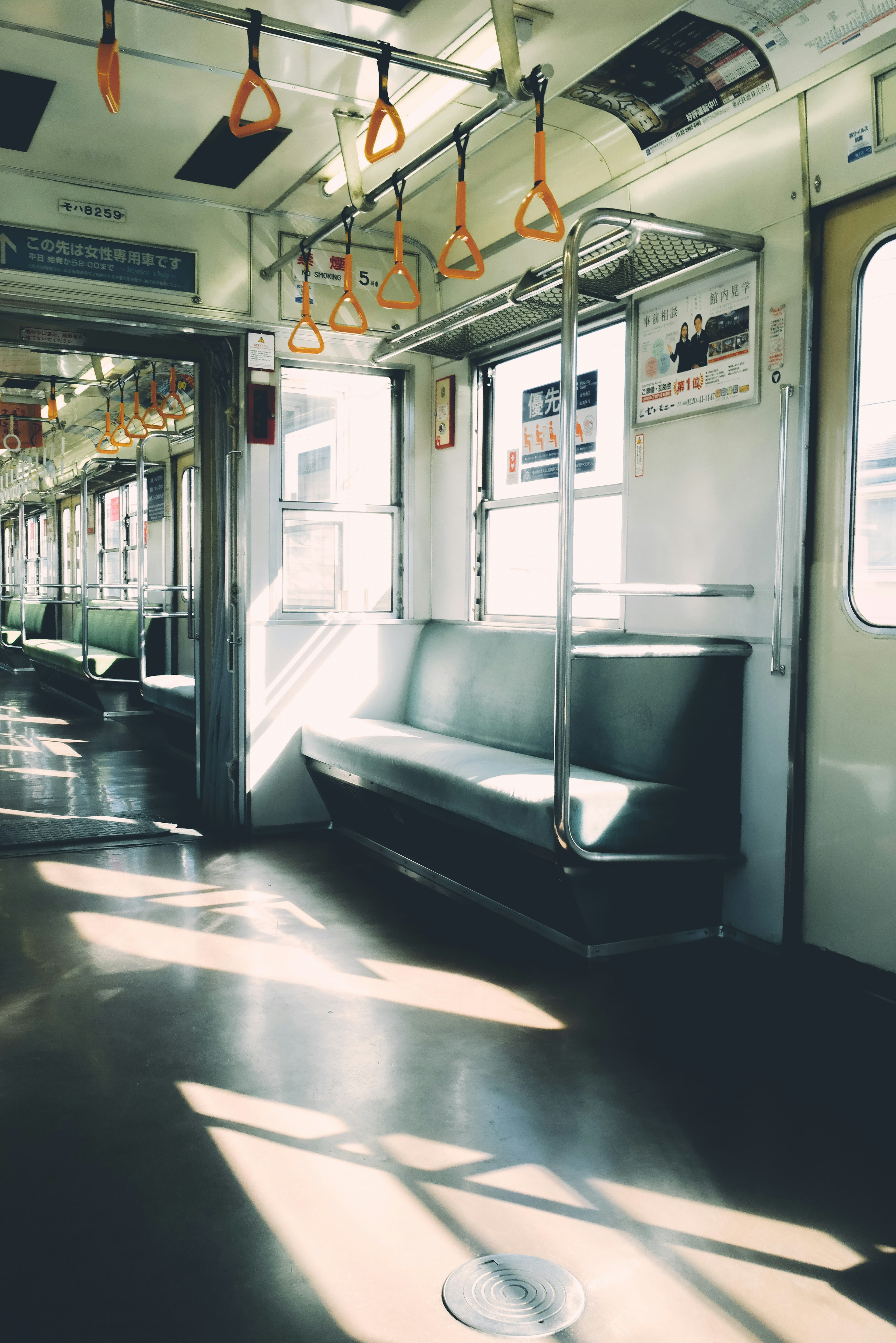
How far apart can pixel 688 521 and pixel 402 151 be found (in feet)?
6.87

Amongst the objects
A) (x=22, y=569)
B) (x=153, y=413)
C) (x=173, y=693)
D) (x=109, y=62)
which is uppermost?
(x=153, y=413)

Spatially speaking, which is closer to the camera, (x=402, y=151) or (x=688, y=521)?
(x=688, y=521)

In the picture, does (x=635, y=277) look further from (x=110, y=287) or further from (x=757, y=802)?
(x=110, y=287)

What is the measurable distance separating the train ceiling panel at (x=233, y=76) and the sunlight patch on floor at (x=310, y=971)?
9.63 ft

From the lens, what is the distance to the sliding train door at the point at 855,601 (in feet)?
10.1

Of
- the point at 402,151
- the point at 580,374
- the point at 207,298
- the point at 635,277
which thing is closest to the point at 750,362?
the point at 635,277

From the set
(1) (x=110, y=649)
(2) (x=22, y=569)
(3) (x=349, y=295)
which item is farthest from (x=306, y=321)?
(2) (x=22, y=569)

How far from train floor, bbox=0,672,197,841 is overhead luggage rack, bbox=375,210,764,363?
2.88m

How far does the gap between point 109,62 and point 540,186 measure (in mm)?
1183

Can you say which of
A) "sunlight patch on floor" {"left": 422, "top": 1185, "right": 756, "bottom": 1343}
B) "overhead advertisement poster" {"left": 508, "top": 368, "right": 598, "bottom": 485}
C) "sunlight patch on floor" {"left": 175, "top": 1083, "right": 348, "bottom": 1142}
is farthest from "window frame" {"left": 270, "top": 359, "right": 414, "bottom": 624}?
"sunlight patch on floor" {"left": 422, "top": 1185, "right": 756, "bottom": 1343}

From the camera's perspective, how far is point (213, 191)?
4.89m

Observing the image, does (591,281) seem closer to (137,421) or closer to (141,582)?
(141,582)

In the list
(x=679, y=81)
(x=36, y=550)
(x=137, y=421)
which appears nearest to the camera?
(x=679, y=81)

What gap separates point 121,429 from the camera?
Result: 8.91 meters
